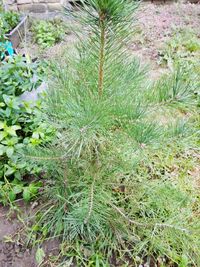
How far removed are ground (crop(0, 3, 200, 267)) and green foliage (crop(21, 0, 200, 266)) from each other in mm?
79

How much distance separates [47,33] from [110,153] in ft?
8.00

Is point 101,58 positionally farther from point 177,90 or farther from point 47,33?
point 47,33

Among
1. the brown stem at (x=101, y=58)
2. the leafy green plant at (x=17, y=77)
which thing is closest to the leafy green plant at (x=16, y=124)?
the leafy green plant at (x=17, y=77)

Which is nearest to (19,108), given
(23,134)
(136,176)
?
(23,134)

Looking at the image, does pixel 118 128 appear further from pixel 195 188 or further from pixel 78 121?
pixel 195 188

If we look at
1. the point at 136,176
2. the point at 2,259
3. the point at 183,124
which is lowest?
the point at 2,259

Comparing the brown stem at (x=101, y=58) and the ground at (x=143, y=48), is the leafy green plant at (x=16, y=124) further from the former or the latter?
the brown stem at (x=101, y=58)

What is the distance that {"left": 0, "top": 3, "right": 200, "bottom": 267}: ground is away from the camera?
4.07 ft

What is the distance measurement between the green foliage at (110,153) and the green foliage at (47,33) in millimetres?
2031

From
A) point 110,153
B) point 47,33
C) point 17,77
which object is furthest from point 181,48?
point 110,153

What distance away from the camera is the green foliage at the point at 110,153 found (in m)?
0.82

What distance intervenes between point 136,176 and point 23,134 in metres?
0.67

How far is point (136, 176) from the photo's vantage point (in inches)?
53.1

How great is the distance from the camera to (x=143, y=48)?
288 cm
